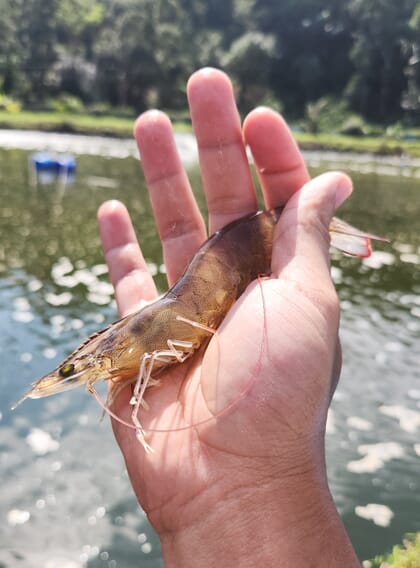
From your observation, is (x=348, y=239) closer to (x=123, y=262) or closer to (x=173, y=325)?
(x=173, y=325)

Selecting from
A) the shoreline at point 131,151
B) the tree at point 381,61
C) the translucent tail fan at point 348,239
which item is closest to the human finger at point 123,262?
the translucent tail fan at point 348,239

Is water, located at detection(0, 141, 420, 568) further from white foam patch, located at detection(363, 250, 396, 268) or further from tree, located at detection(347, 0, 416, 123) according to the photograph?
tree, located at detection(347, 0, 416, 123)

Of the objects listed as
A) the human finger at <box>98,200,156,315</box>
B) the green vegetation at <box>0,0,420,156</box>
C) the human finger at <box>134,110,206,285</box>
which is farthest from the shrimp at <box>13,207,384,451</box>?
the green vegetation at <box>0,0,420,156</box>

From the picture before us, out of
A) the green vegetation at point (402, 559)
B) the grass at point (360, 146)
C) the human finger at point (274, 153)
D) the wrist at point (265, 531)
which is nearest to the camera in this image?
the wrist at point (265, 531)

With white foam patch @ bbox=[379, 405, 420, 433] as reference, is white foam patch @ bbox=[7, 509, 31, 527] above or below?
above

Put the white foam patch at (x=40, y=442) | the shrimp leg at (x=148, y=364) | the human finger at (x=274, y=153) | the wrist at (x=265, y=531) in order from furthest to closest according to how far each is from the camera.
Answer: the white foam patch at (x=40, y=442)
the human finger at (x=274, y=153)
the shrimp leg at (x=148, y=364)
the wrist at (x=265, y=531)

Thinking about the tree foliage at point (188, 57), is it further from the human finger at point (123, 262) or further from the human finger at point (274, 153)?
the human finger at point (274, 153)
